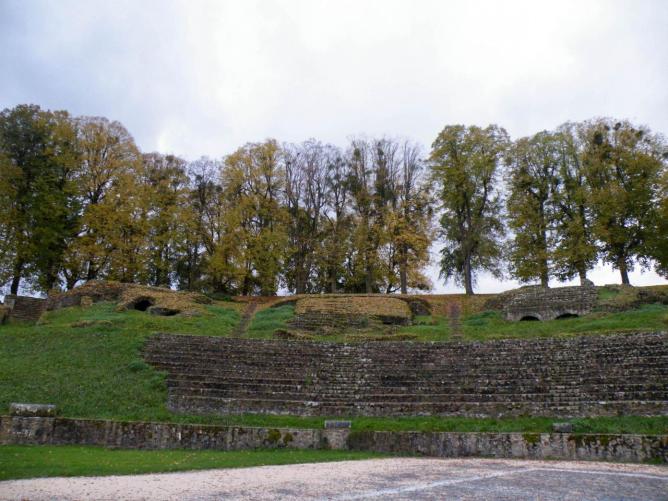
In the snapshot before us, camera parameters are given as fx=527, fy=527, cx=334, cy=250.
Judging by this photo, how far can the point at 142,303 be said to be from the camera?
33.3m

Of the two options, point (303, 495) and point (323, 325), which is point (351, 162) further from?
point (303, 495)

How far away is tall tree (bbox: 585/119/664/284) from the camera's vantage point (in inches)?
1320

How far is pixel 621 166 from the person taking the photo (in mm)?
35688

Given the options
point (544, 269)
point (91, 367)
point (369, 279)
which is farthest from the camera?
point (369, 279)

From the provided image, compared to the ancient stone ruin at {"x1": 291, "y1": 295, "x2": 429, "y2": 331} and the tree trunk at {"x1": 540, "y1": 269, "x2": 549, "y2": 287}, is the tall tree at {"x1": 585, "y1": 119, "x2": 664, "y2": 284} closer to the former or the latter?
the tree trunk at {"x1": 540, "y1": 269, "x2": 549, "y2": 287}

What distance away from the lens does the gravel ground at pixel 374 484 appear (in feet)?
20.1

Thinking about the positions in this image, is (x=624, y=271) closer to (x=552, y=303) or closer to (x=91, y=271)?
(x=552, y=303)

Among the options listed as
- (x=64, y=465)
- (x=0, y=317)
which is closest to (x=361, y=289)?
(x=0, y=317)

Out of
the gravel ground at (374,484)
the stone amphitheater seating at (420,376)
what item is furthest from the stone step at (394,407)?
the gravel ground at (374,484)

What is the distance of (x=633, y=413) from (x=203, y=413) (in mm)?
11770

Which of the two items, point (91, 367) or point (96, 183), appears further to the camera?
point (96, 183)

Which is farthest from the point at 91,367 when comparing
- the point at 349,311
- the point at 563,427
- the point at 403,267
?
the point at 403,267

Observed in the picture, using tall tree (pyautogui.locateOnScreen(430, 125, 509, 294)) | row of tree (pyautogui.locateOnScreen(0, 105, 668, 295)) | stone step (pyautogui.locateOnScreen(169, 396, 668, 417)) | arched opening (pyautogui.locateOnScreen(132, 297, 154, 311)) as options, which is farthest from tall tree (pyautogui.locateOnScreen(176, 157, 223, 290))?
stone step (pyautogui.locateOnScreen(169, 396, 668, 417))

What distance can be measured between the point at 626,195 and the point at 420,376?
23.5 meters
